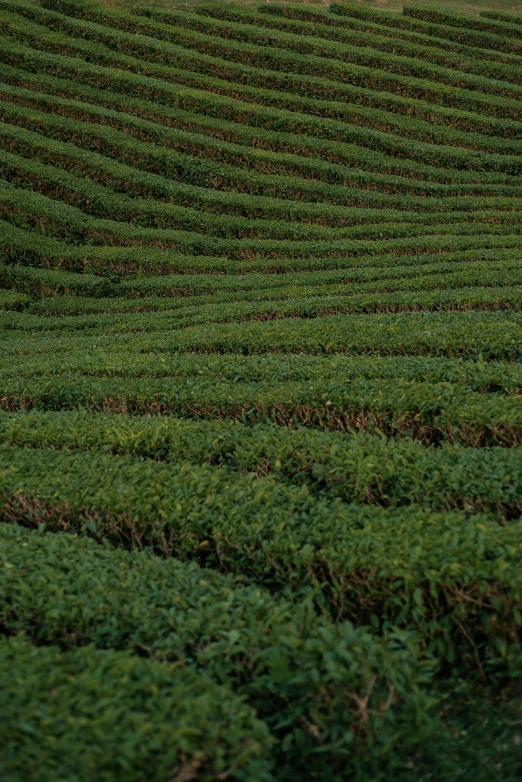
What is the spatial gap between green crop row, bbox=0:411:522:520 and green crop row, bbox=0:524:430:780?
213 cm

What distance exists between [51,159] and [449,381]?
81.3 ft

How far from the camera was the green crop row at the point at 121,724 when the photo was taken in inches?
174

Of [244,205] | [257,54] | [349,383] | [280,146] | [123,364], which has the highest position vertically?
[257,54]

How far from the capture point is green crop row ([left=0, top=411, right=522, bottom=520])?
306 inches

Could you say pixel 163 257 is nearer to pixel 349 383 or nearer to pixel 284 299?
pixel 284 299

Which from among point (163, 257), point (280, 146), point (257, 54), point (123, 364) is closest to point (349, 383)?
point (123, 364)

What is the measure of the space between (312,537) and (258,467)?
215 cm

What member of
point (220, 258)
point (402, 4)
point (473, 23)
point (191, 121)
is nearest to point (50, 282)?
point (220, 258)

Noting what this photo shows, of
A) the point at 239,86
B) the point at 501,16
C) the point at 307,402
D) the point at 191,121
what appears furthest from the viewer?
the point at 501,16

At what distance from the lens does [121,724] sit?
460 cm

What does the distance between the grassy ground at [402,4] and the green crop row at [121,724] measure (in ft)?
152

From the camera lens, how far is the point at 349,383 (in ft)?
36.4

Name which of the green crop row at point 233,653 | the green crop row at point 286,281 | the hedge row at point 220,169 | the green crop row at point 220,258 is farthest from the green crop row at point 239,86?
the green crop row at point 233,653

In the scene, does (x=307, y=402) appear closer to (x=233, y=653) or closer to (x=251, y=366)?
(x=251, y=366)
